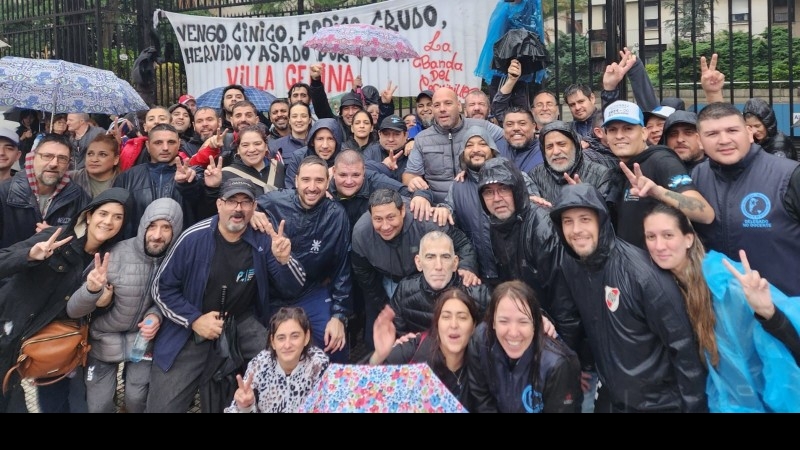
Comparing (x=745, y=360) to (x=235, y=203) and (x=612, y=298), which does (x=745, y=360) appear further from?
(x=235, y=203)

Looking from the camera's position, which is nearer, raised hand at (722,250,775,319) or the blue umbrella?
raised hand at (722,250,775,319)

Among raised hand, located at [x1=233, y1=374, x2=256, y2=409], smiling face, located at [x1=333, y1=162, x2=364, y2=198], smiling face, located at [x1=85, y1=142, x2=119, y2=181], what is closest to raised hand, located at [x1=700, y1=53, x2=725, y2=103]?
smiling face, located at [x1=333, y1=162, x2=364, y2=198]

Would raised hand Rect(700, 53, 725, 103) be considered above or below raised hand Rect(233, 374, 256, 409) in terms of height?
above

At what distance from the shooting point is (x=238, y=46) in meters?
9.05

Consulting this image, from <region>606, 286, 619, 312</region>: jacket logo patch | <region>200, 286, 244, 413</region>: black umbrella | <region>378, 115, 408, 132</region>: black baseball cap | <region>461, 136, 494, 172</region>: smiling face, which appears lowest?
<region>200, 286, 244, 413</region>: black umbrella

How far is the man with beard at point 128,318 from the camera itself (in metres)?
4.50

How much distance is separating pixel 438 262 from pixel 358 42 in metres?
3.54

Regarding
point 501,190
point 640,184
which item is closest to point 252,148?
point 501,190

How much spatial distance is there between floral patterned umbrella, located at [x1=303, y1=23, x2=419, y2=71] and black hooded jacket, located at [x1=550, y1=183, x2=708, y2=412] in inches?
151

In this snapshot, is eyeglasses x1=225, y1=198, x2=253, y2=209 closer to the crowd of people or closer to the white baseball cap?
the crowd of people

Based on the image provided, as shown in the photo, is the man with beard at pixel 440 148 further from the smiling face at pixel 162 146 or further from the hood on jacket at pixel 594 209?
the hood on jacket at pixel 594 209

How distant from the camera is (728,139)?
3887 millimetres

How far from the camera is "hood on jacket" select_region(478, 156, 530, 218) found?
167 inches
